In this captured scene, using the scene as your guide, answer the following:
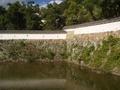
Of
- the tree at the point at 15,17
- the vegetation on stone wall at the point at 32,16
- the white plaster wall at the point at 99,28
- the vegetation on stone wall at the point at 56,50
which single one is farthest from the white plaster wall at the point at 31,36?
the tree at the point at 15,17

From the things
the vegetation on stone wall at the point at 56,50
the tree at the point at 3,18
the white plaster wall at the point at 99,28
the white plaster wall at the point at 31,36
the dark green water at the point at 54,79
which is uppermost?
the tree at the point at 3,18

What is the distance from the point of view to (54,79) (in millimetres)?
21016

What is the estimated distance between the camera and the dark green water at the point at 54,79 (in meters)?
18.2

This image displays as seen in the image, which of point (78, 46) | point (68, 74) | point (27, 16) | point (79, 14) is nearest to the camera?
point (68, 74)

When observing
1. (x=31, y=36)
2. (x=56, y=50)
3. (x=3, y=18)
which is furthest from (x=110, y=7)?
(x=3, y=18)

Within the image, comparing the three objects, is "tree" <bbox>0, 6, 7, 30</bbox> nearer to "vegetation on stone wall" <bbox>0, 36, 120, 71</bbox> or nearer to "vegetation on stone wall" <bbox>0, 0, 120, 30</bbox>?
"vegetation on stone wall" <bbox>0, 0, 120, 30</bbox>

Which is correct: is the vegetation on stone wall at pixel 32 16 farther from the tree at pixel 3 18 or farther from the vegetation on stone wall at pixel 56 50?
the vegetation on stone wall at pixel 56 50

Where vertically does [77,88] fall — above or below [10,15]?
below

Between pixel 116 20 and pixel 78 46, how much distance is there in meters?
5.99

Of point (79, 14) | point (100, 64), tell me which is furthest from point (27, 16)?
point (100, 64)

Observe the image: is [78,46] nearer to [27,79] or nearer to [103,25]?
[103,25]

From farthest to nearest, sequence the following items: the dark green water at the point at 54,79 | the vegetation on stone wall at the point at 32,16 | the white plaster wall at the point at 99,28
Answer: the vegetation on stone wall at the point at 32,16 < the white plaster wall at the point at 99,28 < the dark green water at the point at 54,79

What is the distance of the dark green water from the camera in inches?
717

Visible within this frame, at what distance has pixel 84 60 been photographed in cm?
2681
